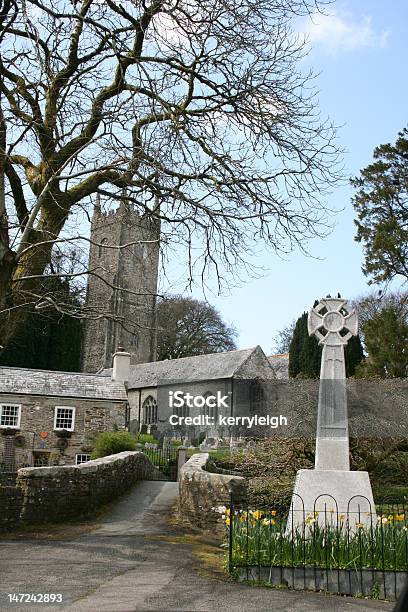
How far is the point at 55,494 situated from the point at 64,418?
56.8 feet

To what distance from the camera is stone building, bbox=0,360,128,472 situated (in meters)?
27.9

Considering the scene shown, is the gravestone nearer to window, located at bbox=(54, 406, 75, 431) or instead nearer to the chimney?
window, located at bbox=(54, 406, 75, 431)

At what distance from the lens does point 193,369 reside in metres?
47.9

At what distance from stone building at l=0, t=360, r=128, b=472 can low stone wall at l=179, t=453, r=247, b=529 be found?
1639 centimetres

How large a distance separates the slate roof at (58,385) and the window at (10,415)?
63cm

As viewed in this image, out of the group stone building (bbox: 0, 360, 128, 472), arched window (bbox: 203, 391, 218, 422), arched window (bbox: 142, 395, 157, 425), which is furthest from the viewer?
arched window (bbox: 142, 395, 157, 425)

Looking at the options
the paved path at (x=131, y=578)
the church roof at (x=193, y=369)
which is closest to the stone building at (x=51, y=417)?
the church roof at (x=193, y=369)

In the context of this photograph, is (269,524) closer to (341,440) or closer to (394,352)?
(341,440)

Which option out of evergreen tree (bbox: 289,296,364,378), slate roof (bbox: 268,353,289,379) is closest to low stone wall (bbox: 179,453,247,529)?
evergreen tree (bbox: 289,296,364,378)

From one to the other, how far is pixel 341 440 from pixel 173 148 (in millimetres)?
4866

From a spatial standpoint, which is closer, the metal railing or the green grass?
the metal railing

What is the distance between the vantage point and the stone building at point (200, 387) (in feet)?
143

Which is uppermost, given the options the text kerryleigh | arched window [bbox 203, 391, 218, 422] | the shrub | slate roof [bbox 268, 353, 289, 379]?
slate roof [bbox 268, 353, 289, 379]

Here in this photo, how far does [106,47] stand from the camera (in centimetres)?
1049
